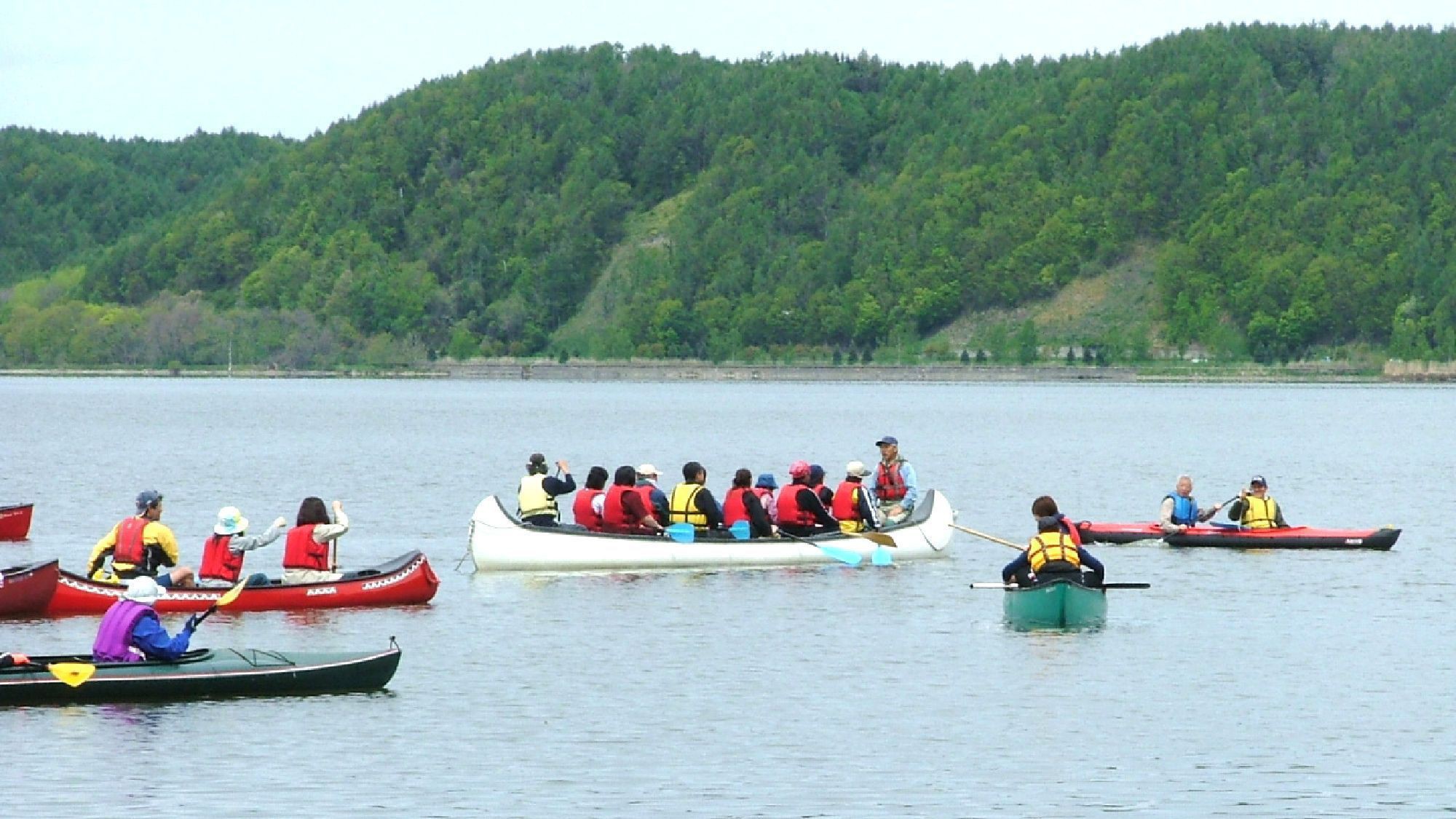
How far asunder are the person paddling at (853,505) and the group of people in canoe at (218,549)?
12055 mm

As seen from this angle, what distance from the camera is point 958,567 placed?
52.1m

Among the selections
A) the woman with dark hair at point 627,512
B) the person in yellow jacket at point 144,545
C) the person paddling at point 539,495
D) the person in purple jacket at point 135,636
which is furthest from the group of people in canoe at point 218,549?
the woman with dark hair at point 627,512

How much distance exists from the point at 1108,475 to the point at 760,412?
91.6 metres

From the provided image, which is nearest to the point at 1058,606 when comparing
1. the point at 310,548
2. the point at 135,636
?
the point at 310,548

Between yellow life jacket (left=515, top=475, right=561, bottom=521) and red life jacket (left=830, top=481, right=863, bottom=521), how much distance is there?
19.6 feet

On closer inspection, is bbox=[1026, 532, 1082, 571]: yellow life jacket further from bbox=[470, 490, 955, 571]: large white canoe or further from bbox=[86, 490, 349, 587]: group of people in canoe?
bbox=[470, 490, 955, 571]: large white canoe

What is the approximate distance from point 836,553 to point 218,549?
14426 mm

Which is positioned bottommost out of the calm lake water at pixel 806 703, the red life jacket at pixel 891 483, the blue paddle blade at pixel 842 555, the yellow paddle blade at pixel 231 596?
the calm lake water at pixel 806 703

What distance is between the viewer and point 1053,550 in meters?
36.8

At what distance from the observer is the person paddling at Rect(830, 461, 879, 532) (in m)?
49.3

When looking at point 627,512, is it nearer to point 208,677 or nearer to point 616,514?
point 616,514

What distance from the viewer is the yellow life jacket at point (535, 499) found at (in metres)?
47.4

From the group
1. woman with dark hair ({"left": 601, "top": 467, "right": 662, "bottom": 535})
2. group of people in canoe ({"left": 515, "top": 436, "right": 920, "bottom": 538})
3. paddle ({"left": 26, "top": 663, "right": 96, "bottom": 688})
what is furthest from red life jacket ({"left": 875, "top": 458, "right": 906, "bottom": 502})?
paddle ({"left": 26, "top": 663, "right": 96, "bottom": 688})

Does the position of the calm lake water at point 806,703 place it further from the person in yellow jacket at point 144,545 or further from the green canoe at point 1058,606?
the person in yellow jacket at point 144,545
